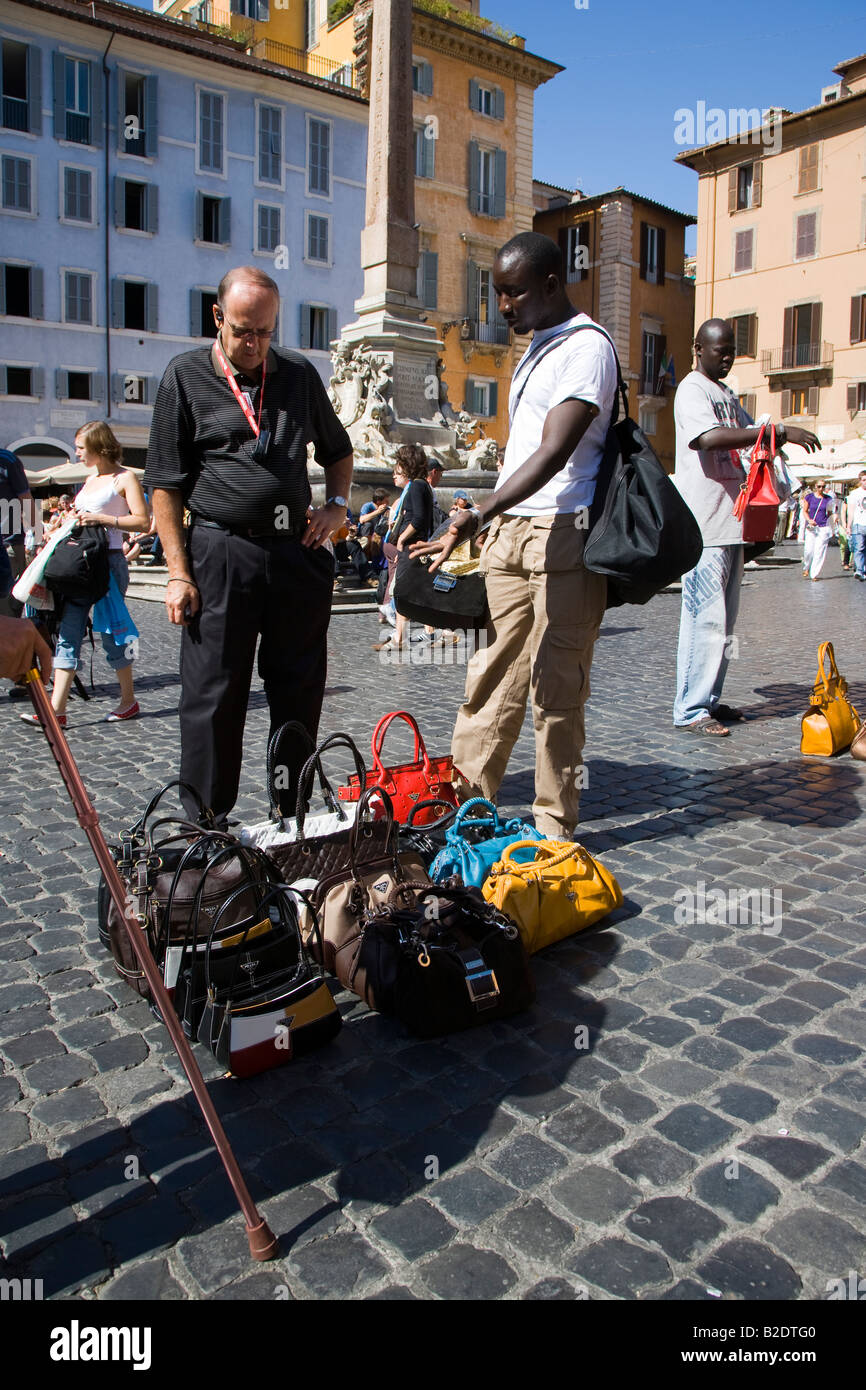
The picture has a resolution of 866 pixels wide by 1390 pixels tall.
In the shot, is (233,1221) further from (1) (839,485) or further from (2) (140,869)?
(1) (839,485)

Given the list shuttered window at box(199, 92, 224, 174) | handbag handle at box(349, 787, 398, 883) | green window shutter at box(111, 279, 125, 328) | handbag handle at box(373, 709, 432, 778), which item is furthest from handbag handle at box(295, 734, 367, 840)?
shuttered window at box(199, 92, 224, 174)

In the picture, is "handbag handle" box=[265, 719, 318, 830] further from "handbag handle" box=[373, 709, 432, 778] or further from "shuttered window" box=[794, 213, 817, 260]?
"shuttered window" box=[794, 213, 817, 260]

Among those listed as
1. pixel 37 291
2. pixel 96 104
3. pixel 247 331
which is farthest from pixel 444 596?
pixel 96 104

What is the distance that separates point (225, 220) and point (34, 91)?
6023 mm

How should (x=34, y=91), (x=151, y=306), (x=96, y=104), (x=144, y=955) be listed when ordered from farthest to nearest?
(x=151, y=306), (x=96, y=104), (x=34, y=91), (x=144, y=955)

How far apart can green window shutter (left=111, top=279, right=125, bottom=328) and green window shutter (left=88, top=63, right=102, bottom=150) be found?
3694mm

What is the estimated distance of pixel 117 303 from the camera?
3048 cm

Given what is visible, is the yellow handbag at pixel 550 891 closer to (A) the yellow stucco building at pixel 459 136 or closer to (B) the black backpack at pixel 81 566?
(B) the black backpack at pixel 81 566

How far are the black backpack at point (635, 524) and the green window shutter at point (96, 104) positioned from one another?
3132cm

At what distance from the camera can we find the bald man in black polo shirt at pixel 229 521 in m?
3.51

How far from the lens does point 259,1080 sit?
2662mm

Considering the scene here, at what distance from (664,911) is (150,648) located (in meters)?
7.33

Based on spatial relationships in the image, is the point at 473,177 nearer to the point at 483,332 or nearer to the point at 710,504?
the point at 483,332
